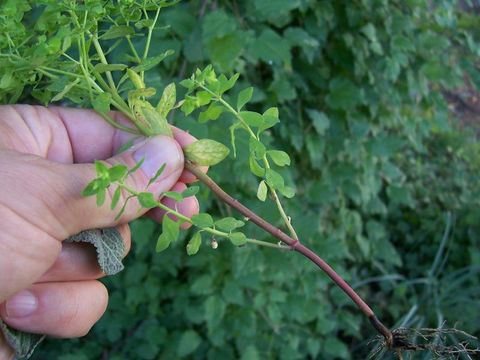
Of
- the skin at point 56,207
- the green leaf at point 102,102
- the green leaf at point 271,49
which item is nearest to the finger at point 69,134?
the skin at point 56,207

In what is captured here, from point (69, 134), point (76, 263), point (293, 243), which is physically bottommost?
point (76, 263)

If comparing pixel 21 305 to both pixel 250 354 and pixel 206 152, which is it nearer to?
pixel 206 152

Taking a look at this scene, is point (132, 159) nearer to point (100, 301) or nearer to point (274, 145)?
point (100, 301)

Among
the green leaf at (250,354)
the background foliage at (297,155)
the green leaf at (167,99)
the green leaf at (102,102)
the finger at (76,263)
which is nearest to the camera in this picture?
the green leaf at (102,102)

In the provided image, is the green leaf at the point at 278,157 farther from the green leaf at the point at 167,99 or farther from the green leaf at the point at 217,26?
the green leaf at the point at 217,26

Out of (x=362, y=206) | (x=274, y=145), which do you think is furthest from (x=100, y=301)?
(x=362, y=206)

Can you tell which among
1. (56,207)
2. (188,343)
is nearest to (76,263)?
(56,207)

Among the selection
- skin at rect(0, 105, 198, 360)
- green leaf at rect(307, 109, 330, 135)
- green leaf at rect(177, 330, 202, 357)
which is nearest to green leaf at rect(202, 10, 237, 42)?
skin at rect(0, 105, 198, 360)
